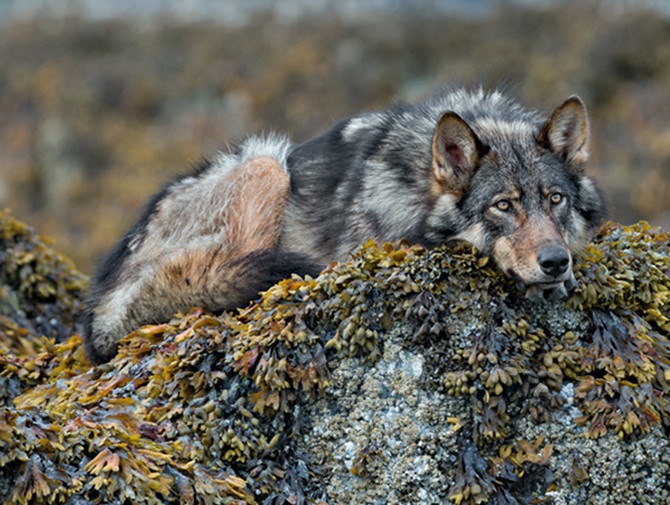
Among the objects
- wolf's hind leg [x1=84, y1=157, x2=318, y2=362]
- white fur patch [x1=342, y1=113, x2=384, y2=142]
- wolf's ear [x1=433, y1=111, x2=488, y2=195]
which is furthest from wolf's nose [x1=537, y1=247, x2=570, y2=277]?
white fur patch [x1=342, y1=113, x2=384, y2=142]

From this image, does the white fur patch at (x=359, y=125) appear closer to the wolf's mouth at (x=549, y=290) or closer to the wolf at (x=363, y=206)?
the wolf at (x=363, y=206)

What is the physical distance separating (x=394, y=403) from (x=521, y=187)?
1.80 metres

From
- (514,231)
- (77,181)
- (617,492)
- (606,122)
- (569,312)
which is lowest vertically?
(77,181)

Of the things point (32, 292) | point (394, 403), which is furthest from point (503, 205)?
point (32, 292)

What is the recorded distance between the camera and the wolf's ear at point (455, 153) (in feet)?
17.2

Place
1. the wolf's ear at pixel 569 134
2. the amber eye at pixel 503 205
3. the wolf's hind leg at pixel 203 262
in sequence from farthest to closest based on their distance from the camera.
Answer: the wolf's hind leg at pixel 203 262
the wolf's ear at pixel 569 134
the amber eye at pixel 503 205

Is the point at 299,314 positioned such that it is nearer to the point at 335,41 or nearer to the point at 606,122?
the point at 606,122

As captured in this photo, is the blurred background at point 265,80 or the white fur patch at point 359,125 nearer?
the white fur patch at point 359,125

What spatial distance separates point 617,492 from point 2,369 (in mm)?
4896

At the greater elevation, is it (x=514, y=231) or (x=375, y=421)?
(x=514, y=231)

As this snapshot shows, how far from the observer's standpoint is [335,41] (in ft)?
81.1

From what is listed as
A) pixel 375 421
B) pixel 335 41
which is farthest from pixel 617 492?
pixel 335 41

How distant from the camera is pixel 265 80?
23.9 meters

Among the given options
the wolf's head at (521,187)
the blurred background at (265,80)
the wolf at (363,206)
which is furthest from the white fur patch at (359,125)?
the blurred background at (265,80)
